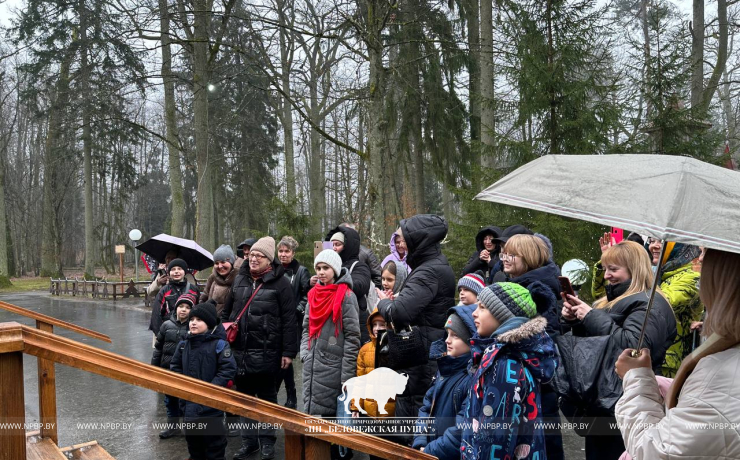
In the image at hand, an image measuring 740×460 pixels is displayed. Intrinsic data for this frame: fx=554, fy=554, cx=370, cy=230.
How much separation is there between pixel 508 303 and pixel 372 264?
356 centimetres

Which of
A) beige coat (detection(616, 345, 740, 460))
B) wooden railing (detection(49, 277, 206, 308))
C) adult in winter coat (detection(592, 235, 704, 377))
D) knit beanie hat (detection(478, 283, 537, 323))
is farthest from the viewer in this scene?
wooden railing (detection(49, 277, 206, 308))

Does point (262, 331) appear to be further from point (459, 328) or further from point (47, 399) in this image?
point (459, 328)

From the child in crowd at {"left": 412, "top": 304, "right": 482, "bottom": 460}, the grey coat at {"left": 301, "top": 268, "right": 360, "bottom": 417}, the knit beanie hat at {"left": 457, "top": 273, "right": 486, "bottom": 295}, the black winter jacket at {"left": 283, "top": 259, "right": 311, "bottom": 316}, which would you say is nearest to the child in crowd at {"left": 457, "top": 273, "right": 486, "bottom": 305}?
the knit beanie hat at {"left": 457, "top": 273, "right": 486, "bottom": 295}

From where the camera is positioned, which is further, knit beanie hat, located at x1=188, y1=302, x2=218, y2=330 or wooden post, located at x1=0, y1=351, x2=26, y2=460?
knit beanie hat, located at x1=188, y1=302, x2=218, y2=330

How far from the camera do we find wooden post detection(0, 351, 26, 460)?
189 centimetres

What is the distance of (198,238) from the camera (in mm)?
15609

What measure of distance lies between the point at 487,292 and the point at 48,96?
29.0m

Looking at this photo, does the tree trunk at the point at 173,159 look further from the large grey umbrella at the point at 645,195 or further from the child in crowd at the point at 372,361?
the large grey umbrella at the point at 645,195

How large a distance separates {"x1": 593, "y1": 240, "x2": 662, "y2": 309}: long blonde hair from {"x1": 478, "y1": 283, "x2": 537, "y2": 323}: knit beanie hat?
0.87m

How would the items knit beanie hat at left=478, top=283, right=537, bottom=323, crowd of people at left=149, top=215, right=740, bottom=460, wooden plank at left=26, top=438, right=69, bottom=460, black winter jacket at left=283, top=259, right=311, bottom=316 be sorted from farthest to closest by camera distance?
black winter jacket at left=283, top=259, right=311, bottom=316, wooden plank at left=26, top=438, right=69, bottom=460, knit beanie hat at left=478, top=283, right=537, bottom=323, crowd of people at left=149, top=215, right=740, bottom=460

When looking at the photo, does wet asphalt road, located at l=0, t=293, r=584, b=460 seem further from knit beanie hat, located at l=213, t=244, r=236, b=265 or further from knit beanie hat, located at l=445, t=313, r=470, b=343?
knit beanie hat, located at l=445, t=313, r=470, b=343

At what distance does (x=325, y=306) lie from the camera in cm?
475

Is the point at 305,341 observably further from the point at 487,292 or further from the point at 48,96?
the point at 48,96

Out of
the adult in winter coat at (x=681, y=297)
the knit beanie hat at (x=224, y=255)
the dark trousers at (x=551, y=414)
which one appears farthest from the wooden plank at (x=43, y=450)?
the adult in winter coat at (x=681, y=297)
